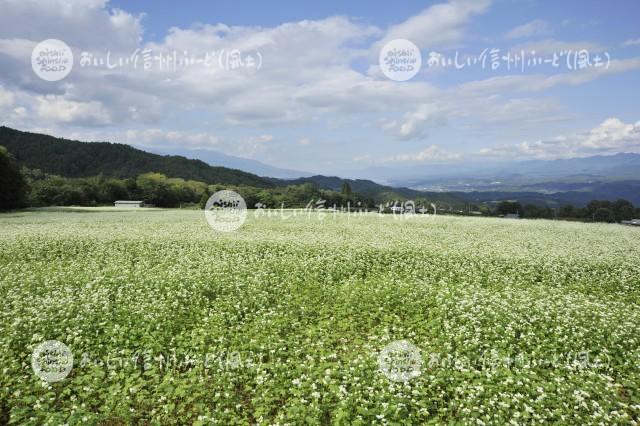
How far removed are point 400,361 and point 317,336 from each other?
279cm

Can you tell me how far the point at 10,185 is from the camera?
56750 millimetres

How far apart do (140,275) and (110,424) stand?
9.51 metres

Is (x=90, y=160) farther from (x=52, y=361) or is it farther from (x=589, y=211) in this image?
(x=52, y=361)

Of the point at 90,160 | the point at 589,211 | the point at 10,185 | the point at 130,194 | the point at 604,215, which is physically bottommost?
the point at 604,215

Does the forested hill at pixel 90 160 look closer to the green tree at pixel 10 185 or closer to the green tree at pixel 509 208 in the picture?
the green tree at pixel 10 185

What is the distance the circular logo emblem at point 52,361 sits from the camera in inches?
375

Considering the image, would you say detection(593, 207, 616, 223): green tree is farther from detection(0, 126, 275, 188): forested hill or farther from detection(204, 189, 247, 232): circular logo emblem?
detection(0, 126, 275, 188): forested hill

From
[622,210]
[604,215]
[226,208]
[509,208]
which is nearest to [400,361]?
[226,208]

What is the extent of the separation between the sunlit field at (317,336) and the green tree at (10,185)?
44.7 metres

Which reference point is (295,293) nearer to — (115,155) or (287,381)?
(287,381)

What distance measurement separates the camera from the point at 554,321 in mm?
12406

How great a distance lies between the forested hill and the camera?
5984 inches

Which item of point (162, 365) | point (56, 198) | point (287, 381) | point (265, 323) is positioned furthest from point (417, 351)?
point (56, 198)

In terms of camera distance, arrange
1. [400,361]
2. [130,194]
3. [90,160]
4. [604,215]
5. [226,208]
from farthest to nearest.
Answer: [90,160]
[130,194]
[604,215]
[226,208]
[400,361]
